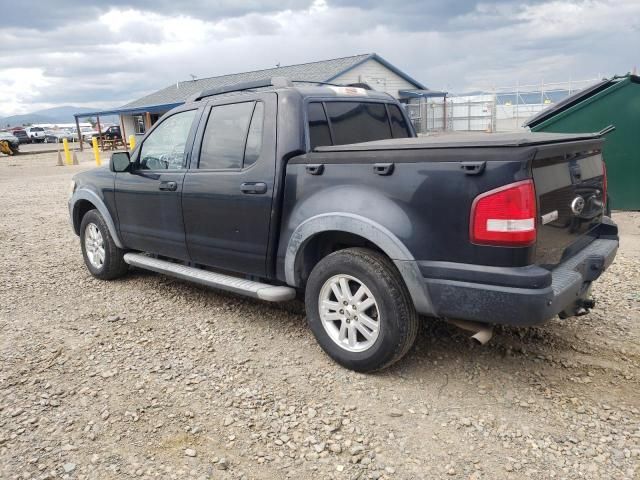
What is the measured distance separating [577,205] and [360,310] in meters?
1.47

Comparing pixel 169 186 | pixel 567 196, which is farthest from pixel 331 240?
pixel 169 186

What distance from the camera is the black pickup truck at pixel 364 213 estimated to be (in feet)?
9.04

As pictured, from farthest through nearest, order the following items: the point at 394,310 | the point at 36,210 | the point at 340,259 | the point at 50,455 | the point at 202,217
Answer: the point at 36,210 → the point at 202,217 → the point at 340,259 → the point at 394,310 → the point at 50,455

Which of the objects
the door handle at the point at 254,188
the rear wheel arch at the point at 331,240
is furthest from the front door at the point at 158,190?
the rear wheel arch at the point at 331,240

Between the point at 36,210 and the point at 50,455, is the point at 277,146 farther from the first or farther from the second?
the point at 36,210

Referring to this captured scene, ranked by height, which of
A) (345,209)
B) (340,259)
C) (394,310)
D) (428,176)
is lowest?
(394,310)

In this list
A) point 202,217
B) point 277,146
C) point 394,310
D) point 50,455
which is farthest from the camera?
point 202,217

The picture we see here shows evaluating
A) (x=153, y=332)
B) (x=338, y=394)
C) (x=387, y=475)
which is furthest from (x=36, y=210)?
(x=387, y=475)

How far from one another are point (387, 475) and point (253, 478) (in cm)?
65

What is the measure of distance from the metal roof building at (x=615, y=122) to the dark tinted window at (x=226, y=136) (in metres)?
5.44

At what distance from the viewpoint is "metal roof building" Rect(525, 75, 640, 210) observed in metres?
7.38

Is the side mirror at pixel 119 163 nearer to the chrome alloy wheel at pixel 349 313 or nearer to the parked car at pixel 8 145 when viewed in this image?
the chrome alloy wheel at pixel 349 313

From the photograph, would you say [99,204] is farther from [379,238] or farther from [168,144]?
[379,238]

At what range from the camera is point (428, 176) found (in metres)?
2.91
